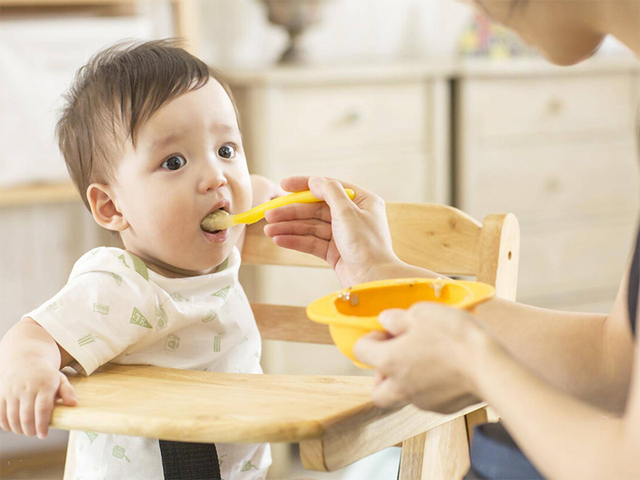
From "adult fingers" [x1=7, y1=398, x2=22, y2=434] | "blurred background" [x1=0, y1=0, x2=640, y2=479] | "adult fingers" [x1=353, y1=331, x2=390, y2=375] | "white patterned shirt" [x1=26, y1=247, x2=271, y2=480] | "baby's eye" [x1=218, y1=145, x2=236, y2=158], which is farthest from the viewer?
"blurred background" [x1=0, y1=0, x2=640, y2=479]

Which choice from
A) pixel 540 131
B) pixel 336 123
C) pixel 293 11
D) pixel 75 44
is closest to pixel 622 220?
pixel 540 131

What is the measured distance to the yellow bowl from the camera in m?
0.65

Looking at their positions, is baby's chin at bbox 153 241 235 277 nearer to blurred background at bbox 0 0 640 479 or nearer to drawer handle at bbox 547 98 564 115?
blurred background at bbox 0 0 640 479

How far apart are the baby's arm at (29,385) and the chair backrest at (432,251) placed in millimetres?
448

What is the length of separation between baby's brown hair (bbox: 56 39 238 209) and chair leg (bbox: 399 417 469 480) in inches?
20.1

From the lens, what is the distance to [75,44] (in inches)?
81.2

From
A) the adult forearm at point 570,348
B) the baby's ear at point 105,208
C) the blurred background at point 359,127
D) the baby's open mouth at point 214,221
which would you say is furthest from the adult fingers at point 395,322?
the blurred background at point 359,127

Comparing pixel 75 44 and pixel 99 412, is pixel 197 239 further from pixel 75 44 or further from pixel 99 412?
pixel 75 44

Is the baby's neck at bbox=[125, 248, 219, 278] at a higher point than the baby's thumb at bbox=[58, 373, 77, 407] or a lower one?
lower

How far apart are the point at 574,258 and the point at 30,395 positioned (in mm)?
2104

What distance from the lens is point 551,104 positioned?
7.97 feet

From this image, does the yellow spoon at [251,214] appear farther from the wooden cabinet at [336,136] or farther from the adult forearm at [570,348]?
the wooden cabinet at [336,136]

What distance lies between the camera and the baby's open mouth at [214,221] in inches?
39.2

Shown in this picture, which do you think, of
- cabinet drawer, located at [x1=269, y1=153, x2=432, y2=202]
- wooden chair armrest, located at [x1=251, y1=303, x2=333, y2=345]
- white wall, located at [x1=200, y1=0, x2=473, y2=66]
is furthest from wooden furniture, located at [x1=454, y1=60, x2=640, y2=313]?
wooden chair armrest, located at [x1=251, y1=303, x2=333, y2=345]
